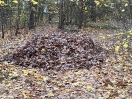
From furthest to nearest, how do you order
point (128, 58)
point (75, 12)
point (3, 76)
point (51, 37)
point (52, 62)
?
point (75, 12), point (51, 37), point (128, 58), point (52, 62), point (3, 76)

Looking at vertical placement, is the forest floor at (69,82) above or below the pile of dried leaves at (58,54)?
below

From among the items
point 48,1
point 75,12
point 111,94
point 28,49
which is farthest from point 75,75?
point 48,1

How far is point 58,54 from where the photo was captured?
13.5 metres

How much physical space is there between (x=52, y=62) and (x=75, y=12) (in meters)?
17.0

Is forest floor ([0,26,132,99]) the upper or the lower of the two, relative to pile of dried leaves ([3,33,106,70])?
lower

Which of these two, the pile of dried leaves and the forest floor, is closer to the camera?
the forest floor

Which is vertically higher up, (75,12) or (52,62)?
(75,12)

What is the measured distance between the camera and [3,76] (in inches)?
408

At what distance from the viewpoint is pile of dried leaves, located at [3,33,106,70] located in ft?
41.7

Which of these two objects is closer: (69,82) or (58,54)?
(69,82)

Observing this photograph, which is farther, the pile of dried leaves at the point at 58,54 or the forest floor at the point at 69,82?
the pile of dried leaves at the point at 58,54

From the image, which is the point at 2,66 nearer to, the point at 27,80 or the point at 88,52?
the point at 27,80

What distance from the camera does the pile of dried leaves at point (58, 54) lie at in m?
12.7

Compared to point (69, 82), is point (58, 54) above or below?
above
